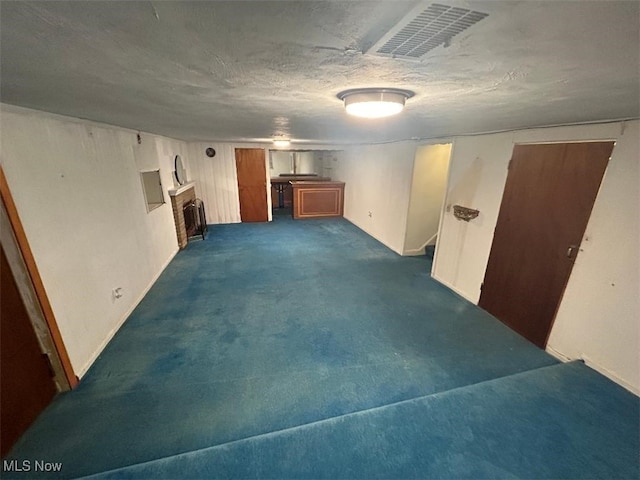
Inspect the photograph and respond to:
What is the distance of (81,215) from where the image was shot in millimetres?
2336

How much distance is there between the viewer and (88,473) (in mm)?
1515

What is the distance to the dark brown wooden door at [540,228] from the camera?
2225 millimetres

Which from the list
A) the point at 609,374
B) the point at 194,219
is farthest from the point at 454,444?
the point at 194,219

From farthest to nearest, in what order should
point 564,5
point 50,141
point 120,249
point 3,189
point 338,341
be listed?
point 120,249, point 338,341, point 50,141, point 3,189, point 564,5

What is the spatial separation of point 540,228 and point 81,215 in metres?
4.26

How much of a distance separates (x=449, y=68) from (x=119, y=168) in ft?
11.6

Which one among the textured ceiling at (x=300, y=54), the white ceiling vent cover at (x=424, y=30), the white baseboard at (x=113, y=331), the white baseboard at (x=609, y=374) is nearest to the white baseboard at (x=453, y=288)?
the white baseboard at (x=609, y=374)

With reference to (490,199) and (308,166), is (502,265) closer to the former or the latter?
(490,199)

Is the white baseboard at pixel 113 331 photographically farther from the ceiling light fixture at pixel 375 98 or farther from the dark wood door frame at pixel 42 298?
the ceiling light fixture at pixel 375 98

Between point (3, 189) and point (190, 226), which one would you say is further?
point (190, 226)

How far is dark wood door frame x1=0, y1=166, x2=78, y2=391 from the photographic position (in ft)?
5.42

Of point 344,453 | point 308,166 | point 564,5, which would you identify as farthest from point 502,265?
point 308,166

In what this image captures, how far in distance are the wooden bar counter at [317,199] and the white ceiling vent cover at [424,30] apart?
6.71m

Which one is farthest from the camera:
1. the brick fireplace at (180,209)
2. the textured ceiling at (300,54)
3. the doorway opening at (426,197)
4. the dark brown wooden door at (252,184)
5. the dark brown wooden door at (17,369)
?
the dark brown wooden door at (252,184)
